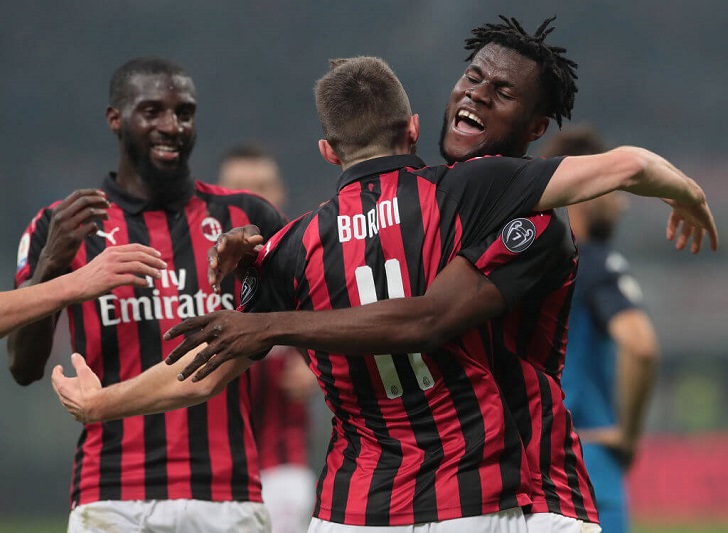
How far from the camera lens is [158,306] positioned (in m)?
3.84

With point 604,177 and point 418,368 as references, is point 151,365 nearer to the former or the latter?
point 418,368

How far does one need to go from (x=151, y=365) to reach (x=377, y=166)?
51.2 inches

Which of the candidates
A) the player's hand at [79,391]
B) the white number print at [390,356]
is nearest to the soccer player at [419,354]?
the white number print at [390,356]

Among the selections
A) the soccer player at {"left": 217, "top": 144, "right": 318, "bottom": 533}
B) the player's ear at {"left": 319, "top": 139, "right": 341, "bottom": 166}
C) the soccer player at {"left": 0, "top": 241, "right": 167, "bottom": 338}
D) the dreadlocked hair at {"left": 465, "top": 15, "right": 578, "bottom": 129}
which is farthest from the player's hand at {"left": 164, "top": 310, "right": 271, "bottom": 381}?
the soccer player at {"left": 217, "top": 144, "right": 318, "bottom": 533}

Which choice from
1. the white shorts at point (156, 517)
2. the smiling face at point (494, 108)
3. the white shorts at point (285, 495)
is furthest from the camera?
the white shorts at point (285, 495)

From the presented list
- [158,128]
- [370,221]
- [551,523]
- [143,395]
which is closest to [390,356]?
[370,221]

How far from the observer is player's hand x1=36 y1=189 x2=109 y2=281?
343 centimetres

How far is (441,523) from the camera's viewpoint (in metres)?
2.69

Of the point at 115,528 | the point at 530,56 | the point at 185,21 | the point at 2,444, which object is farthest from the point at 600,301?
the point at 185,21

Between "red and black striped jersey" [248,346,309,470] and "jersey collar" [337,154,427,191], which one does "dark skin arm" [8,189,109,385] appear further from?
"red and black striped jersey" [248,346,309,470]

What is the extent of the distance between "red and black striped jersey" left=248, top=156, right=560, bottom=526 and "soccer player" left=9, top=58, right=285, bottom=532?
1044 mm

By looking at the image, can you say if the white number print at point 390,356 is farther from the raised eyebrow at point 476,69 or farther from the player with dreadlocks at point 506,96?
the raised eyebrow at point 476,69

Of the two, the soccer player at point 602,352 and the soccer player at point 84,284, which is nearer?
the soccer player at point 84,284

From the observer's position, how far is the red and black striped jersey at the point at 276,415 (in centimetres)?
665
